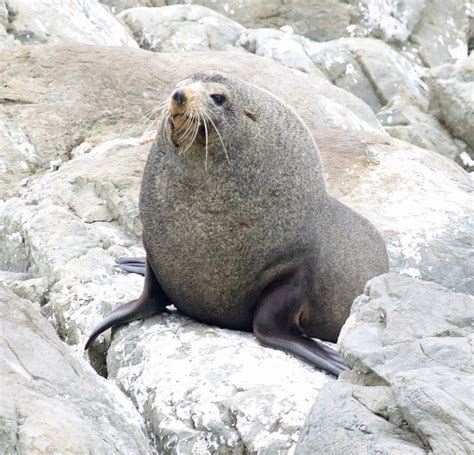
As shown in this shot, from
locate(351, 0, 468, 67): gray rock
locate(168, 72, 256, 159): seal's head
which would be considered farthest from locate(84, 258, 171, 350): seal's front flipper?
locate(351, 0, 468, 67): gray rock

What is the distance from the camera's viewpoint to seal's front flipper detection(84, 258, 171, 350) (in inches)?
224

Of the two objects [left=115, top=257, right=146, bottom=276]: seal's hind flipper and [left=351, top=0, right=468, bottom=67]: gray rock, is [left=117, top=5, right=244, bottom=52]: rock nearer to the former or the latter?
[left=351, top=0, right=468, bottom=67]: gray rock

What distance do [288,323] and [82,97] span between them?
4.34 metres

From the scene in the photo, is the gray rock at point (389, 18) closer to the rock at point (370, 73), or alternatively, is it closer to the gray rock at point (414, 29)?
the gray rock at point (414, 29)

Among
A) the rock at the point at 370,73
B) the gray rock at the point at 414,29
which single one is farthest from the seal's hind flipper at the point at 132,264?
the gray rock at the point at 414,29

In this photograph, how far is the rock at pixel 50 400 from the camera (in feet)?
11.3

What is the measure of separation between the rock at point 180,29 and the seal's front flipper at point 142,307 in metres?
10.0

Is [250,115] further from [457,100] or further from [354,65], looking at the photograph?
[354,65]

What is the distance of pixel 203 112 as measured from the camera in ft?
17.5

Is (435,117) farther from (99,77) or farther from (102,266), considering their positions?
(102,266)

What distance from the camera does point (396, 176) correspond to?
8.42 meters

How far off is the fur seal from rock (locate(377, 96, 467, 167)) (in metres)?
8.12

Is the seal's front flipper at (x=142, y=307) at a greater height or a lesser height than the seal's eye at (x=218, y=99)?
lesser

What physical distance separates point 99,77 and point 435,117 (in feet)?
21.7
